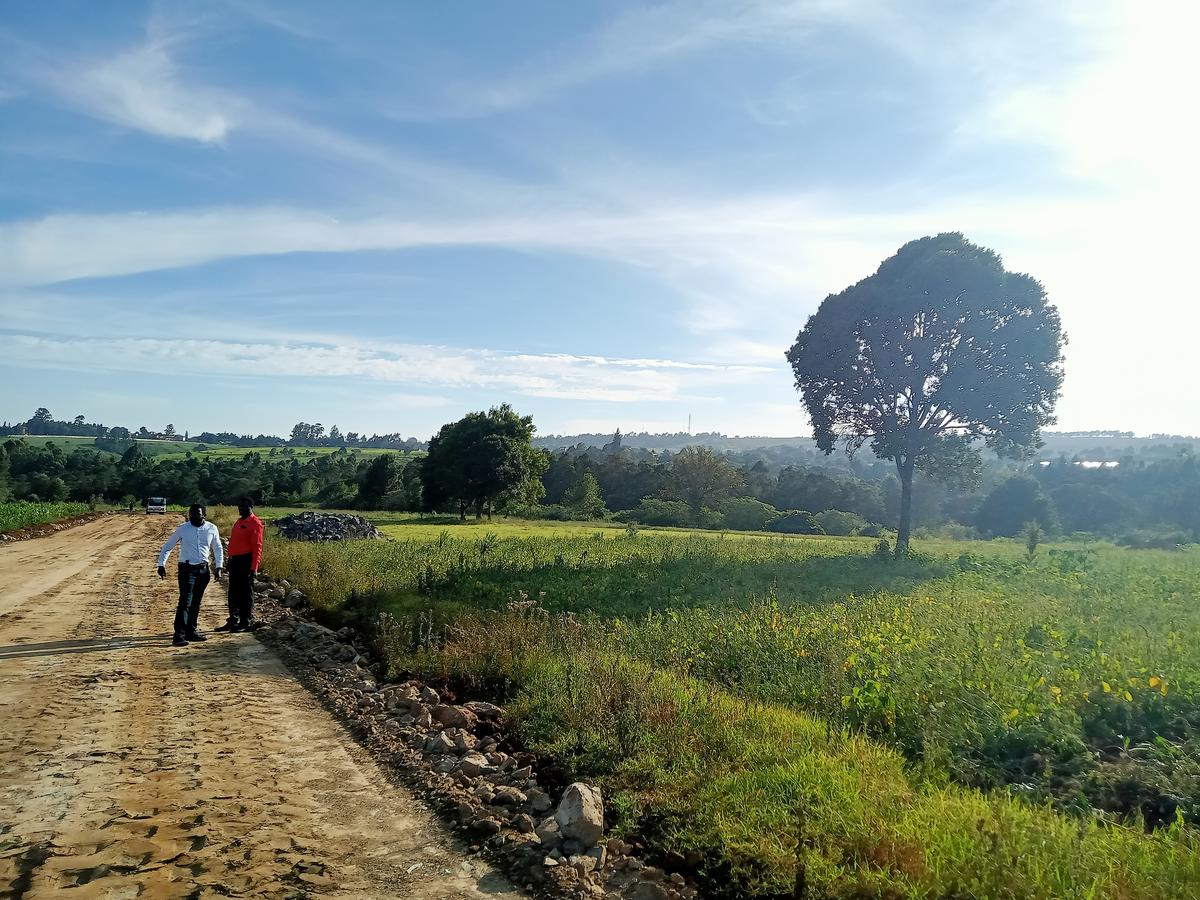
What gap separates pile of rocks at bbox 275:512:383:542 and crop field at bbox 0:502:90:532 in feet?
45.7

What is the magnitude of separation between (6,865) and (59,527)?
136 ft

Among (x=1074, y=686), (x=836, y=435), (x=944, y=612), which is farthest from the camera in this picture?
(x=836, y=435)

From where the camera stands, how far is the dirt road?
3.78 meters

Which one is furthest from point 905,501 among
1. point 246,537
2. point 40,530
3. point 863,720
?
point 40,530

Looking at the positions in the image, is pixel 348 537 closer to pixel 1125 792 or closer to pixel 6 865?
pixel 6 865

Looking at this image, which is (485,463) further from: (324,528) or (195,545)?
(195,545)

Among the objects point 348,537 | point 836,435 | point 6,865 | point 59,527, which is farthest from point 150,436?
point 6,865

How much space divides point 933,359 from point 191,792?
997 inches

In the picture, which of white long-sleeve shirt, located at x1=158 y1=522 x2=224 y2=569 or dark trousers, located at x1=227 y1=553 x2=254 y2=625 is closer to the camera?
white long-sleeve shirt, located at x1=158 y1=522 x2=224 y2=569

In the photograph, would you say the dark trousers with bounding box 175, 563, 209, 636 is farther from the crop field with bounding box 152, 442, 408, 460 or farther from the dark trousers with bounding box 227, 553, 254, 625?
the crop field with bounding box 152, 442, 408, 460

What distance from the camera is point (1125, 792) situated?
4.93 meters

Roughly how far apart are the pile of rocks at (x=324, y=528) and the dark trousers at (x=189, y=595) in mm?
16742

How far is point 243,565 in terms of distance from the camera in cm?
1135

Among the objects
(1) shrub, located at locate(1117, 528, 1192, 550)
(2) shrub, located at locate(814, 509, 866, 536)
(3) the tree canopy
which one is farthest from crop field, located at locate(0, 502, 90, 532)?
(1) shrub, located at locate(1117, 528, 1192, 550)
